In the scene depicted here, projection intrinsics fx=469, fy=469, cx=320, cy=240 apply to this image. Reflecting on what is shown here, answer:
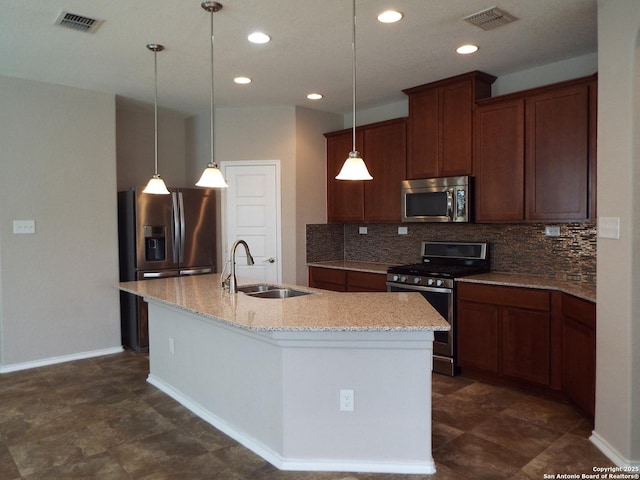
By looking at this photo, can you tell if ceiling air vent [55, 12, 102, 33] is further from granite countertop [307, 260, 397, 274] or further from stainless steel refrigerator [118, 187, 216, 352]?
granite countertop [307, 260, 397, 274]

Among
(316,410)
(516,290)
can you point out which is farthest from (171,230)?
(516,290)

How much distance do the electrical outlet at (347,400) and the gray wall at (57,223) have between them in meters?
3.22

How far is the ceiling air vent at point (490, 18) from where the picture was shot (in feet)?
9.56

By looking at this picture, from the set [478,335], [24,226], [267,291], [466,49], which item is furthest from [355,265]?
[24,226]

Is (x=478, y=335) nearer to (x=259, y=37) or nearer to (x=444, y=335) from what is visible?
(x=444, y=335)

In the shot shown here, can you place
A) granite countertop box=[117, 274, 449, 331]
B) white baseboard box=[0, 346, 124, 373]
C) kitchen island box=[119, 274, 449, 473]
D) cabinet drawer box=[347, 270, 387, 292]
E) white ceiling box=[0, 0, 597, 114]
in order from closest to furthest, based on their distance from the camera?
1. granite countertop box=[117, 274, 449, 331]
2. kitchen island box=[119, 274, 449, 473]
3. white ceiling box=[0, 0, 597, 114]
4. white baseboard box=[0, 346, 124, 373]
5. cabinet drawer box=[347, 270, 387, 292]

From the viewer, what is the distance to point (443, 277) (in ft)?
13.2

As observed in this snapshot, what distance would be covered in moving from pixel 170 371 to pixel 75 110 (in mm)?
2690

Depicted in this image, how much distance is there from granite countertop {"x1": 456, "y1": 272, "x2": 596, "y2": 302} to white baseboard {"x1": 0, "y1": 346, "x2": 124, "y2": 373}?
3499mm

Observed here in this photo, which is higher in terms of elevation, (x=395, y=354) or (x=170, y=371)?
(x=395, y=354)

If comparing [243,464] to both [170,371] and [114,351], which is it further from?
[114,351]

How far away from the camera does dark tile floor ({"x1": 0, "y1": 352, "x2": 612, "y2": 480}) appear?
8.16 feet

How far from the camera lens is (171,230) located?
492 cm

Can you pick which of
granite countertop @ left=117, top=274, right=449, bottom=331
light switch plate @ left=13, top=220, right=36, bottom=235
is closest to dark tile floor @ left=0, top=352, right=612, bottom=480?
granite countertop @ left=117, top=274, right=449, bottom=331
